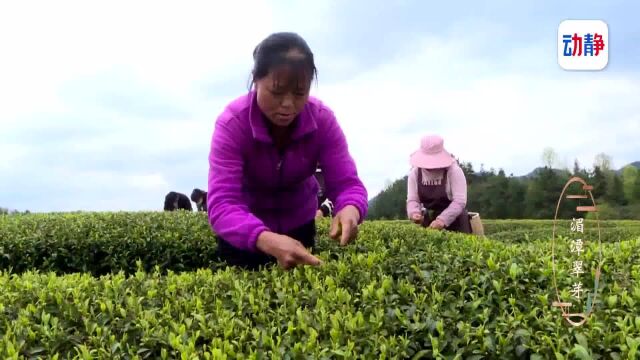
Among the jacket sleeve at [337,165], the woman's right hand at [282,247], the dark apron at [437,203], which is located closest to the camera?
the woman's right hand at [282,247]

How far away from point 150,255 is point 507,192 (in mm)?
17319

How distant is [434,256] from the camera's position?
3.40m

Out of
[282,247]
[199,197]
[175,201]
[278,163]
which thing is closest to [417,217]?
[278,163]

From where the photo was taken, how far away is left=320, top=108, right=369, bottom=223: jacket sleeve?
3.00 metres

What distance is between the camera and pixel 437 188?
588cm

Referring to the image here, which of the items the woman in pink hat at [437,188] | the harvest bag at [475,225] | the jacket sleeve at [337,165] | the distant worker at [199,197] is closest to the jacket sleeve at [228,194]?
the jacket sleeve at [337,165]

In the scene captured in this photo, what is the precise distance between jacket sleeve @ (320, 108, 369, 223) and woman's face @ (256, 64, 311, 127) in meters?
0.37

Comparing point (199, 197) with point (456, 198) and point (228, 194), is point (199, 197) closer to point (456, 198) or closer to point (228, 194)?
point (456, 198)

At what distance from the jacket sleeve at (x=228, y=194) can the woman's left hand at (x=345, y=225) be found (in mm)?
322

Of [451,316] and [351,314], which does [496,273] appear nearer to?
[451,316]

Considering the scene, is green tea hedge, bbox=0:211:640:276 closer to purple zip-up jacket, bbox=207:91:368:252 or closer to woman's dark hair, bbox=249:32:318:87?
purple zip-up jacket, bbox=207:91:368:252

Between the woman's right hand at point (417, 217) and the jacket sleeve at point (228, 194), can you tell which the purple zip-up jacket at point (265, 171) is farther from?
the woman's right hand at point (417, 217)

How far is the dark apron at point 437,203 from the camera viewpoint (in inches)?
231

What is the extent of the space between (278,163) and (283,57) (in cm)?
57
